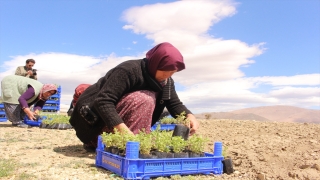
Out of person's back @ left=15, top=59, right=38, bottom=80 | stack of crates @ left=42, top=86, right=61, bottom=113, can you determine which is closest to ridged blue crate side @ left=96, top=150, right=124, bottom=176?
person's back @ left=15, top=59, right=38, bottom=80

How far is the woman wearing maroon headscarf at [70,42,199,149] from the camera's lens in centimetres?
333

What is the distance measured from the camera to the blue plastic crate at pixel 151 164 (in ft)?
9.09

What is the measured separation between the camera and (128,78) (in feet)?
11.2

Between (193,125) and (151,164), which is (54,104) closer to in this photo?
(193,125)

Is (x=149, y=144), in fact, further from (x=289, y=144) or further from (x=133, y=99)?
(x=289, y=144)

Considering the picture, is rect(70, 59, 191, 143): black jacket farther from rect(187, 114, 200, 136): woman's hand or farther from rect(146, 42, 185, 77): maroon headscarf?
rect(187, 114, 200, 136): woman's hand

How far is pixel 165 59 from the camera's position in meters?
3.33

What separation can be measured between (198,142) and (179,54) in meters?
0.88

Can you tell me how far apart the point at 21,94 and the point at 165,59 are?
6119mm

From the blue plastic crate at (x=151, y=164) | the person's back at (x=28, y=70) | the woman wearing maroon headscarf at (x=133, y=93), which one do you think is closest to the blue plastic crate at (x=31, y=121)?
the person's back at (x=28, y=70)

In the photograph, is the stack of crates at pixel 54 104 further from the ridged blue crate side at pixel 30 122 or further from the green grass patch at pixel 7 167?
the green grass patch at pixel 7 167

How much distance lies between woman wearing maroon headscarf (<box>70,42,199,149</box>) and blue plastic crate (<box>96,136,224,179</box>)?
338 millimetres

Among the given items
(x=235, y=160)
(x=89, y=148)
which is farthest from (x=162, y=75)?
(x=89, y=148)

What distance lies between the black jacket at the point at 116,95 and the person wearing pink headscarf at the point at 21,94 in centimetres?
419
